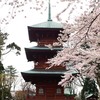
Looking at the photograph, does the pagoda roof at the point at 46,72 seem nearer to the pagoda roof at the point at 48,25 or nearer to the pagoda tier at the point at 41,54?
the pagoda tier at the point at 41,54

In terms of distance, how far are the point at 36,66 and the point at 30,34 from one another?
2614mm

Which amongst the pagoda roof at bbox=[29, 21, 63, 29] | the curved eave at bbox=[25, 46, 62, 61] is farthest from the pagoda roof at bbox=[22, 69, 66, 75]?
the pagoda roof at bbox=[29, 21, 63, 29]

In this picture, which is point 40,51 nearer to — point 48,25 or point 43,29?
point 43,29

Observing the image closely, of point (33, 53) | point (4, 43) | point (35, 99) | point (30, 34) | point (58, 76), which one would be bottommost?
point (35, 99)

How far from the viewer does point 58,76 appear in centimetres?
2303

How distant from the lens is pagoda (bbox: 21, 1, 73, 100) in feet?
75.5

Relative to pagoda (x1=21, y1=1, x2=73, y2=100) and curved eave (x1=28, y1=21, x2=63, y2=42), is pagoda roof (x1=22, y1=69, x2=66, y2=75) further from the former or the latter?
curved eave (x1=28, y1=21, x2=63, y2=42)

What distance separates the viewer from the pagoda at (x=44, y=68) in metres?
23.0

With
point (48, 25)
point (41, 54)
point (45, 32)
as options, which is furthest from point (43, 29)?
point (41, 54)

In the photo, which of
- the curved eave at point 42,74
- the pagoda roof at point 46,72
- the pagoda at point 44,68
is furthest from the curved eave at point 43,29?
the curved eave at point 42,74

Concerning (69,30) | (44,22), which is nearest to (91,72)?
(69,30)

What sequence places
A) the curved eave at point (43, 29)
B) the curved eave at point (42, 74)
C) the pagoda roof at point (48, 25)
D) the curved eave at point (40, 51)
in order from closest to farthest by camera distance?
the curved eave at point (42, 74) → the curved eave at point (40, 51) → the curved eave at point (43, 29) → the pagoda roof at point (48, 25)

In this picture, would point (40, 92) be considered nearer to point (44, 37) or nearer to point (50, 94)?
point (50, 94)

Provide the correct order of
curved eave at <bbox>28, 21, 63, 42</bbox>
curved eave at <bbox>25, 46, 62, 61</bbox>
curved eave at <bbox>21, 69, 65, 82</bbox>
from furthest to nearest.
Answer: curved eave at <bbox>28, 21, 63, 42</bbox>
curved eave at <bbox>25, 46, 62, 61</bbox>
curved eave at <bbox>21, 69, 65, 82</bbox>
